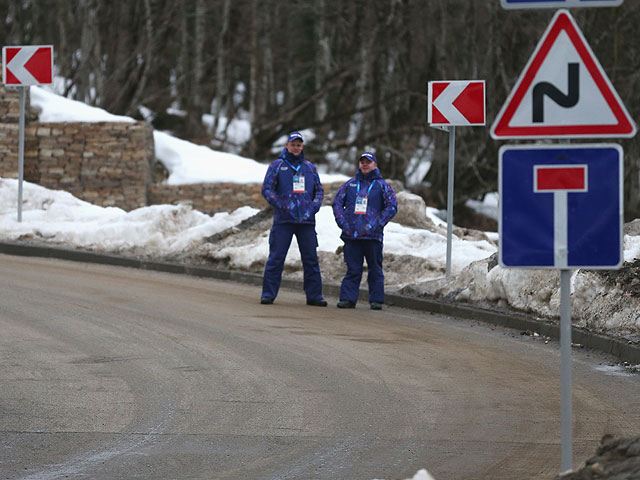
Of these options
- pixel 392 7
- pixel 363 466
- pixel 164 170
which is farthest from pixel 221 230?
pixel 392 7

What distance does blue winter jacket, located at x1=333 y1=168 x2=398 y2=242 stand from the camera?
47.0 feet

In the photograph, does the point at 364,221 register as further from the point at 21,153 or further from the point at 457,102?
the point at 21,153

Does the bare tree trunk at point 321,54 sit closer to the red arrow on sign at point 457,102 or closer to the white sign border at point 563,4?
the red arrow on sign at point 457,102

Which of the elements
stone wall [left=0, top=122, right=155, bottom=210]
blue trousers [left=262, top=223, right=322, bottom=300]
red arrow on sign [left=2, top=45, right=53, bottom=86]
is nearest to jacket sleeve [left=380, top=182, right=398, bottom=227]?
blue trousers [left=262, top=223, right=322, bottom=300]

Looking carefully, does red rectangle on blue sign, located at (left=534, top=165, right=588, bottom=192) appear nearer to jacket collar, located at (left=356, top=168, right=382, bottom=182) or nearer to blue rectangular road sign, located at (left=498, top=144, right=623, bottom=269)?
blue rectangular road sign, located at (left=498, top=144, right=623, bottom=269)

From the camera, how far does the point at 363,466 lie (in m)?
6.59

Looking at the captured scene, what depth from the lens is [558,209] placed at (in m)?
5.90

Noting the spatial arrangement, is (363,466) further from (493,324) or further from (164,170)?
(164,170)

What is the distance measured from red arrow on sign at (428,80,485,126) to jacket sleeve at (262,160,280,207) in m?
1.92

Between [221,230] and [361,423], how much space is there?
11.8 metres

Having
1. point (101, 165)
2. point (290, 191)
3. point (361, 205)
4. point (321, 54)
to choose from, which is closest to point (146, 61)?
point (321, 54)

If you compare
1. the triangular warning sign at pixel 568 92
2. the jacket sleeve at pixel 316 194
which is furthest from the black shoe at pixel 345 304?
the triangular warning sign at pixel 568 92

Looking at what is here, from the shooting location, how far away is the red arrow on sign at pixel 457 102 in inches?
575

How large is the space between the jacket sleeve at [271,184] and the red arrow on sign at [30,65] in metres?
6.30
